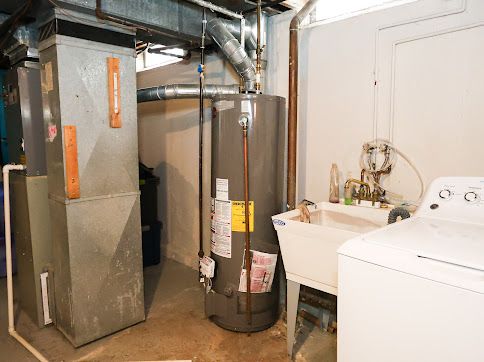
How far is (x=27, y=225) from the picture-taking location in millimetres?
2307

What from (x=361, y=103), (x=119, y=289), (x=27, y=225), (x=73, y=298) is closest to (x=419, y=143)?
(x=361, y=103)

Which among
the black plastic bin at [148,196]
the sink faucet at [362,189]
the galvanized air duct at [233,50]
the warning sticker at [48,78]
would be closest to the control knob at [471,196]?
the sink faucet at [362,189]

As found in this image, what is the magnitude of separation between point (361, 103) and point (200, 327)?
5.83 ft

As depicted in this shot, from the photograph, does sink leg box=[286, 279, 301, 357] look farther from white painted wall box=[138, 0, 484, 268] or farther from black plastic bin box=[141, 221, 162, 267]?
black plastic bin box=[141, 221, 162, 267]

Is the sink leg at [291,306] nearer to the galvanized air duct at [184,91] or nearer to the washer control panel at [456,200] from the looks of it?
the washer control panel at [456,200]

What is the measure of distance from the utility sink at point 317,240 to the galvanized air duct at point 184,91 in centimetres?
108

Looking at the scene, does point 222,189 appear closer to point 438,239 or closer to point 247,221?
point 247,221

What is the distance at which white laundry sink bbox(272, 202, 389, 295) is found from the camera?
68.1 inches

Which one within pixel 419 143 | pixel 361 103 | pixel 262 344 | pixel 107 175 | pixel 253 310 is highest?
pixel 361 103

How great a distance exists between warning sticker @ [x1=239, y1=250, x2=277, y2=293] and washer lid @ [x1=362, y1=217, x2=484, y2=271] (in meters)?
0.94

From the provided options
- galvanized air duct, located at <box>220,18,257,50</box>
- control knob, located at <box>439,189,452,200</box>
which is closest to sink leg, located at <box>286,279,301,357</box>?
control knob, located at <box>439,189,452,200</box>

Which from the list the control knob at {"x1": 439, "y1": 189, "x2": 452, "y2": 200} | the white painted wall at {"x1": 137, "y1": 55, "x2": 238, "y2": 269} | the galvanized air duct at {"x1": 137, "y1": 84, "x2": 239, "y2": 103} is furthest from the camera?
the white painted wall at {"x1": 137, "y1": 55, "x2": 238, "y2": 269}

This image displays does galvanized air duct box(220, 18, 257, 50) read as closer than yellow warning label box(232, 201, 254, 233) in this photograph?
No

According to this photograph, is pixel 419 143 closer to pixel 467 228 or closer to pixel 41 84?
pixel 467 228
